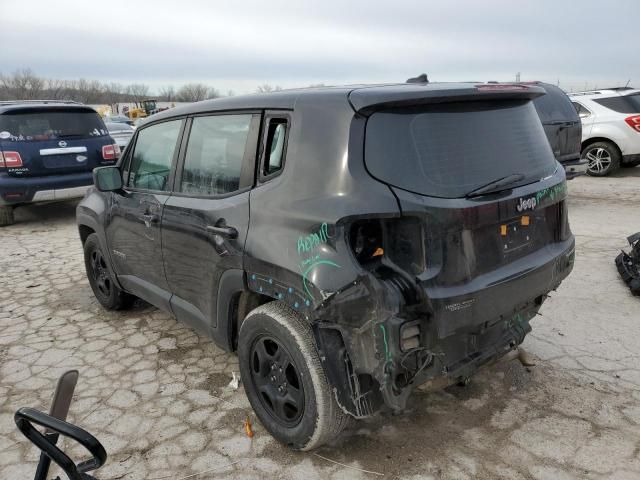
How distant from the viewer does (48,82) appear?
73.5 meters

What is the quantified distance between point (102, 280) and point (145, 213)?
4.70ft

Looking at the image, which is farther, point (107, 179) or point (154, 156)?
point (107, 179)

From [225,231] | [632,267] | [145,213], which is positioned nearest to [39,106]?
[145,213]

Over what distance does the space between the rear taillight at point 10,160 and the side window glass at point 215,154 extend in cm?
553

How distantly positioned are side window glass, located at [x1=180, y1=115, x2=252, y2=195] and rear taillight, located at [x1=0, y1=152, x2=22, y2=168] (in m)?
5.53

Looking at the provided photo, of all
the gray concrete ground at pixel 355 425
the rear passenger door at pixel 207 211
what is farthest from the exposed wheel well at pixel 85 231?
the rear passenger door at pixel 207 211

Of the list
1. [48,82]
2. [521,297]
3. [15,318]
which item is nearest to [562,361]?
[521,297]

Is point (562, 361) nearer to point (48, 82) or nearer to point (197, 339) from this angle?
point (197, 339)

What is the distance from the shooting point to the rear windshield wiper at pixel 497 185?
2238mm

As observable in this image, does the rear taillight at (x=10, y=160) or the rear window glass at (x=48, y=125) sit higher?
the rear window glass at (x=48, y=125)

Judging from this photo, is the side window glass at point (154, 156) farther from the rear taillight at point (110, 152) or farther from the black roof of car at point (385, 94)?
the rear taillight at point (110, 152)

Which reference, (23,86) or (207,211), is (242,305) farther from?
(23,86)

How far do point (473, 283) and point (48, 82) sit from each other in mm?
84736

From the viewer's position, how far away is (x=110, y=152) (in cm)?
845
